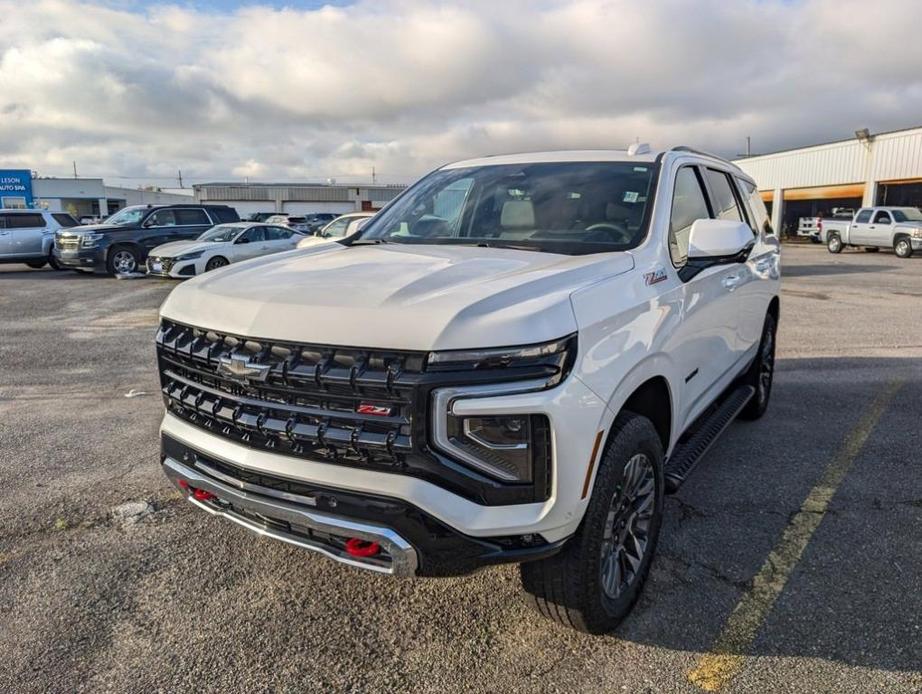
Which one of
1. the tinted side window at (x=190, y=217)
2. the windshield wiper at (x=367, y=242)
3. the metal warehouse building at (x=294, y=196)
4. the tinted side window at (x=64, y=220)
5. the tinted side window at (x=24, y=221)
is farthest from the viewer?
the metal warehouse building at (x=294, y=196)

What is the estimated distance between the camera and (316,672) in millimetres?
2525

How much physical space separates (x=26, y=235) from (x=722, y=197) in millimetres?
21232

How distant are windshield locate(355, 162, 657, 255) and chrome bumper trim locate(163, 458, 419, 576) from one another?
5.14 ft

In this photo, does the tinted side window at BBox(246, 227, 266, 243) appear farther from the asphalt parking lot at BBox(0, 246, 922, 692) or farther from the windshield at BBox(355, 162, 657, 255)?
the windshield at BBox(355, 162, 657, 255)

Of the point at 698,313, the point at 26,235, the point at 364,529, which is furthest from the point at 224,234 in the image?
the point at 364,529

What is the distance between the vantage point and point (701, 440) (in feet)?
12.5

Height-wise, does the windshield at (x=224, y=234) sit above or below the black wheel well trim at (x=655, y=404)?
above

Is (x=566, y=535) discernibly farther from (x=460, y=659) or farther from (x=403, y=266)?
(x=403, y=266)

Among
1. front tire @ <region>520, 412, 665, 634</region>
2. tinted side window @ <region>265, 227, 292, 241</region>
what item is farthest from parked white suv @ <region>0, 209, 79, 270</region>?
front tire @ <region>520, 412, 665, 634</region>

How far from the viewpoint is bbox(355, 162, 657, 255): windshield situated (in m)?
3.32

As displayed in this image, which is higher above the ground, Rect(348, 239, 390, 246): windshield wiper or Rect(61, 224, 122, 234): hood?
Rect(61, 224, 122, 234): hood

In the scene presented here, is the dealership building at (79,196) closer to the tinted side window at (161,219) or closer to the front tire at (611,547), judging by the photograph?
the tinted side window at (161,219)

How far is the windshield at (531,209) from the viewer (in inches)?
131

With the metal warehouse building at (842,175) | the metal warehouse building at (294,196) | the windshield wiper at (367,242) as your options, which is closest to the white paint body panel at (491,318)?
the windshield wiper at (367,242)
